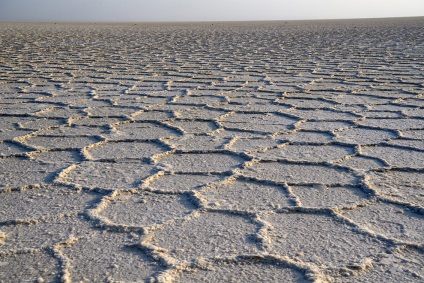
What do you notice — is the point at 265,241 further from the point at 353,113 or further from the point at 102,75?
the point at 102,75

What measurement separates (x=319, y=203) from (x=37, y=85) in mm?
3418

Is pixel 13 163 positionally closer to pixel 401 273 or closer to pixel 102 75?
pixel 401 273

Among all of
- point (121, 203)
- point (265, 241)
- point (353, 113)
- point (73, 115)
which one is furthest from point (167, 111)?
point (265, 241)

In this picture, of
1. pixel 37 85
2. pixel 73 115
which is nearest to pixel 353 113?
pixel 73 115

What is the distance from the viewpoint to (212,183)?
6.98 feet

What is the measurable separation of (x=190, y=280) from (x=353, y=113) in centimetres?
228

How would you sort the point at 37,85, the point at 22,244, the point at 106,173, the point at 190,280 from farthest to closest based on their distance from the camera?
1. the point at 37,85
2. the point at 106,173
3. the point at 22,244
4. the point at 190,280

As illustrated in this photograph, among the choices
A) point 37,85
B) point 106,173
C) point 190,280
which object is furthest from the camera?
point 37,85

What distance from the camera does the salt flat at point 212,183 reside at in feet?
4.91

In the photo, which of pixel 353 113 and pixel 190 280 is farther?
pixel 353 113

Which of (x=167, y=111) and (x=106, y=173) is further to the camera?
(x=167, y=111)

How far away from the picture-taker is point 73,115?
135 inches

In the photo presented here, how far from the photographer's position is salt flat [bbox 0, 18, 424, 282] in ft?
4.91

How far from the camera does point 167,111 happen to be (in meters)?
3.55
